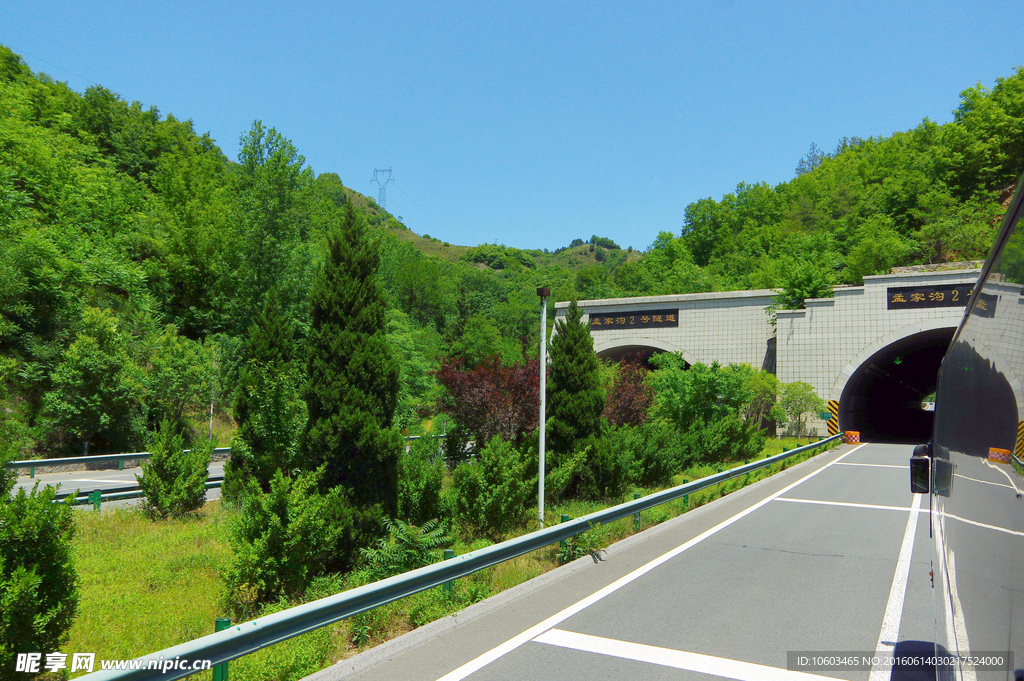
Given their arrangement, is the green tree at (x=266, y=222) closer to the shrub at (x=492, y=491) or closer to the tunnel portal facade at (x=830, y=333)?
the tunnel portal facade at (x=830, y=333)

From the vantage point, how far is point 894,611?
6.20 m

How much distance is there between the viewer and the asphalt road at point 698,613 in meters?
4.75

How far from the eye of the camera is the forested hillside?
78.4 ft

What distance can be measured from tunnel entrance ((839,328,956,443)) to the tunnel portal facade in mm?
131

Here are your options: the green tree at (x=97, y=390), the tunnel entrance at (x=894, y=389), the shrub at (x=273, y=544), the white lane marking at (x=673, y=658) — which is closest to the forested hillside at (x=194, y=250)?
the green tree at (x=97, y=390)

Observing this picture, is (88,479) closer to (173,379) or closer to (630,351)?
(173,379)

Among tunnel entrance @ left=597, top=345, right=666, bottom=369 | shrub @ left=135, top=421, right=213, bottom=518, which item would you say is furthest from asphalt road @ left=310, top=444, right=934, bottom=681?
tunnel entrance @ left=597, top=345, right=666, bottom=369

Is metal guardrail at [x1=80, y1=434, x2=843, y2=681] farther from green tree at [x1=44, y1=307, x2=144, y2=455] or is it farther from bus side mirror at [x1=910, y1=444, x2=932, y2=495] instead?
green tree at [x1=44, y1=307, x2=144, y2=455]

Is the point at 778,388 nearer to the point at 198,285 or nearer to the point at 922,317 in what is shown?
the point at 922,317

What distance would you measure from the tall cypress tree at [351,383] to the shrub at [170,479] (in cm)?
466

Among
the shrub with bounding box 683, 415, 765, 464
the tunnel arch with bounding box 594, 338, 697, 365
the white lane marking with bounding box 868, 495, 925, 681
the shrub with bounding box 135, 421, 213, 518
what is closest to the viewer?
the white lane marking with bounding box 868, 495, 925, 681

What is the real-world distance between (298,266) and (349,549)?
31032 millimetres

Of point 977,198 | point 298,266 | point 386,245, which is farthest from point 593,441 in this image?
point 386,245

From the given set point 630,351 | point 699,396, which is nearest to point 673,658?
point 699,396
